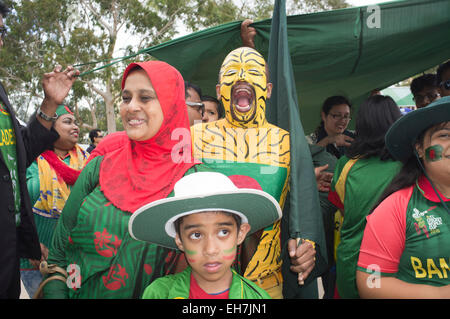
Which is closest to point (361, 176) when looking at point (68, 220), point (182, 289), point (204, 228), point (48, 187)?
point (204, 228)

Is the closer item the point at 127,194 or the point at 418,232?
the point at 418,232

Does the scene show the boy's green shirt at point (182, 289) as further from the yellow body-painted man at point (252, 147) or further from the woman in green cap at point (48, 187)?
the woman in green cap at point (48, 187)

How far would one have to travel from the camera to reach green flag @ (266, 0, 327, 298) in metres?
2.11

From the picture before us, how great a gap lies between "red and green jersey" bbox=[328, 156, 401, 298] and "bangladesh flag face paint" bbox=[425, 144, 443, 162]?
0.56m

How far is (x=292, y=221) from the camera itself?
210cm

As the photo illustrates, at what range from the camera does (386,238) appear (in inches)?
70.2

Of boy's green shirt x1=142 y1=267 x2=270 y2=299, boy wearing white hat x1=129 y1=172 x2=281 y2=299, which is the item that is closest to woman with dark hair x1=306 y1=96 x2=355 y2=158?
boy wearing white hat x1=129 y1=172 x2=281 y2=299

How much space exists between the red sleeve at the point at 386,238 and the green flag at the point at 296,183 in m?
0.34

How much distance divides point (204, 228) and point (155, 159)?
21.2 inches

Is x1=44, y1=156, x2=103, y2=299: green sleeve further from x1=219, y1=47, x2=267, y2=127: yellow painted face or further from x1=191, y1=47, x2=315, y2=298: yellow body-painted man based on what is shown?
x1=219, y1=47, x2=267, y2=127: yellow painted face

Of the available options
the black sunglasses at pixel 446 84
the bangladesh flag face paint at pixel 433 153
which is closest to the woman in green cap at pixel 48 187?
the bangladesh flag face paint at pixel 433 153

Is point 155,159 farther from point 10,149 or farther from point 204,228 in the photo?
point 10,149

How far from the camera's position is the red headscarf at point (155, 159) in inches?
73.9
